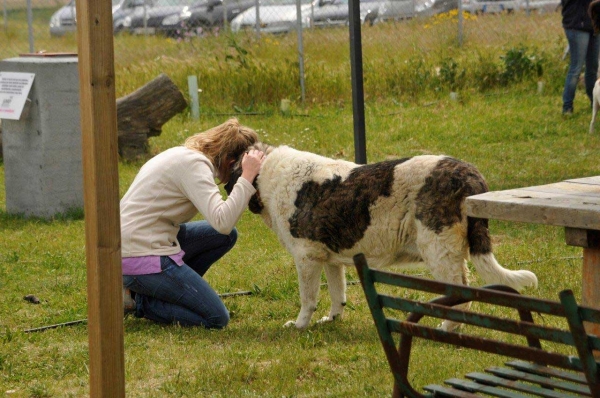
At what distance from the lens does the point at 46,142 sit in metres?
8.47

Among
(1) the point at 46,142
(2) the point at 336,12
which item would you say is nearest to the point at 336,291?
(1) the point at 46,142

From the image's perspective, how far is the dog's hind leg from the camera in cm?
559

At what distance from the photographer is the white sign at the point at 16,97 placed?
8414 millimetres

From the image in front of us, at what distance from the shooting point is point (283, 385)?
4328 millimetres

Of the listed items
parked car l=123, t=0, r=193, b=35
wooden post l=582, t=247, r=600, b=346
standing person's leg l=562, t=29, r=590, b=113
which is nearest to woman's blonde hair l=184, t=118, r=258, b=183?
wooden post l=582, t=247, r=600, b=346

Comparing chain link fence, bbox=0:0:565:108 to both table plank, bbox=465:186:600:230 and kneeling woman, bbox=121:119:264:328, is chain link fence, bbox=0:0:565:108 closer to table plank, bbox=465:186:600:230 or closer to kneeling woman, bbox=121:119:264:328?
kneeling woman, bbox=121:119:264:328

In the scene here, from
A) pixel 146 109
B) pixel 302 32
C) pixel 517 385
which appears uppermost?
pixel 302 32

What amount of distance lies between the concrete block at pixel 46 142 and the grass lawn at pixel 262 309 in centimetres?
26

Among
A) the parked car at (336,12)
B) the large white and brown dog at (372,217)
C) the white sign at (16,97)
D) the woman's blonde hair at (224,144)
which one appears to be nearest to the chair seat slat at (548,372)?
the large white and brown dog at (372,217)

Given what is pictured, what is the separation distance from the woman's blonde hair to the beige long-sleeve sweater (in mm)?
114

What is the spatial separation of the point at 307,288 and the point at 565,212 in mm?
2468

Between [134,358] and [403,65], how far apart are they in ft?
32.7

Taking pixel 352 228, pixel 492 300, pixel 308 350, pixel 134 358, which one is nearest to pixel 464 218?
pixel 352 228

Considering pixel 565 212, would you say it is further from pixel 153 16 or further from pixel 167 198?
pixel 153 16
